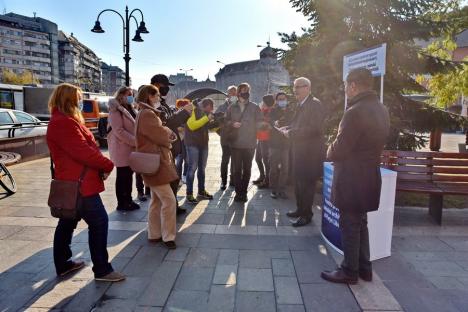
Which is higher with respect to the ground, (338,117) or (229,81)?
(229,81)

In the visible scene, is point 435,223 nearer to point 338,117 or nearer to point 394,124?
point 394,124

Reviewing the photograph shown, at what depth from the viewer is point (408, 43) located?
7.16 meters

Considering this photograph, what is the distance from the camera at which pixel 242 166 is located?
635 cm

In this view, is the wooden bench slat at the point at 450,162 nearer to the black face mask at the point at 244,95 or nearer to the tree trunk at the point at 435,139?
the tree trunk at the point at 435,139

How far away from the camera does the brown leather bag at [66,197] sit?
3.09 m

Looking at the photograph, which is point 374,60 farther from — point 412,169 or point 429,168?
point 429,168

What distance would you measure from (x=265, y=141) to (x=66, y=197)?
4.84m

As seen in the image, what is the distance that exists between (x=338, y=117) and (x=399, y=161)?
6.13 ft

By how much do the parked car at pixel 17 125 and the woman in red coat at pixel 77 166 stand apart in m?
8.21

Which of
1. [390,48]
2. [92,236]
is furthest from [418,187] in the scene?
[92,236]

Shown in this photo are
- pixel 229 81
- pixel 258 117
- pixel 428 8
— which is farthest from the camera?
pixel 229 81

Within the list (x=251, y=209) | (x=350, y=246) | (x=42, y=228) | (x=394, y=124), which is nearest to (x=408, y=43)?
(x=394, y=124)

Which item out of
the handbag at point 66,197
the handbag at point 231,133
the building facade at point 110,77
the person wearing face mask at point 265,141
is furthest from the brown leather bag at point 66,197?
the building facade at point 110,77

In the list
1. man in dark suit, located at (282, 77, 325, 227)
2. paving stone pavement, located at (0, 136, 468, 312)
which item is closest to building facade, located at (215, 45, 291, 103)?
man in dark suit, located at (282, 77, 325, 227)
